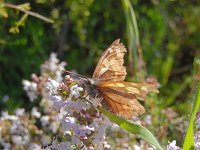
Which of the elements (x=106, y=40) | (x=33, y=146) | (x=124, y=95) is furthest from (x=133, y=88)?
(x=106, y=40)

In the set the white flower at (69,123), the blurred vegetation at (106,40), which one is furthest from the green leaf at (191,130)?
the blurred vegetation at (106,40)

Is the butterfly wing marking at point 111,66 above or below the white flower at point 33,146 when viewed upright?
below

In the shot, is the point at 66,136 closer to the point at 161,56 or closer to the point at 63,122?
the point at 63,122

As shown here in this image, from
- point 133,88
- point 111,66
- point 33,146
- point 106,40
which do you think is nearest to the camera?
point 133,88

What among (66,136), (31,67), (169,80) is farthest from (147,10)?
(66,136)

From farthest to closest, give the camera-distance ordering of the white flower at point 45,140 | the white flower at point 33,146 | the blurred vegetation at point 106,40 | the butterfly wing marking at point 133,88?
the blurred vegetation at point 106,40 → the white flower at point 45,140 → the white flower at point 33,146 → the butterfly wing marking at point 133,88

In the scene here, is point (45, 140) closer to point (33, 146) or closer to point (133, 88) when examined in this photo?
point (33, 146)

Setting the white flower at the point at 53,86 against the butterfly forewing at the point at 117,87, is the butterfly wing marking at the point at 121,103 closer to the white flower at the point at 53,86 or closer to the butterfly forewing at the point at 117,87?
Result: the butterfly forewing at the point at 117,87
